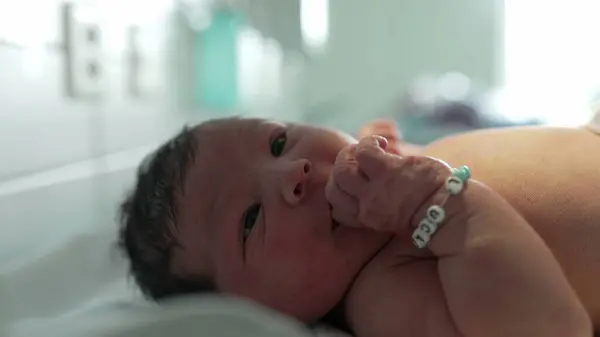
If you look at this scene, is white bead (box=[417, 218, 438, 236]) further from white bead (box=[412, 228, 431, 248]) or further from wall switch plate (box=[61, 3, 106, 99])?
wall switch plate (box=[61, 3, 106, 99])

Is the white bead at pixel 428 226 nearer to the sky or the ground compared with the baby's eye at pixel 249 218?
nearer to the sky

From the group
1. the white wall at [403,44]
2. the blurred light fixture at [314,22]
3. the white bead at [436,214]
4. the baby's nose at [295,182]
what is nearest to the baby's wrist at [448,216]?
the white bead at [436,214]

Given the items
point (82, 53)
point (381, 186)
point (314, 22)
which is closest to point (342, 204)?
point (381, 186)

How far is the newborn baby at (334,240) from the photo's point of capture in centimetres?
61

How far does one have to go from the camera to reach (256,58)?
2271 millimetres

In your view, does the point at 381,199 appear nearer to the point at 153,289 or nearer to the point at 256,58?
the point at 153,289

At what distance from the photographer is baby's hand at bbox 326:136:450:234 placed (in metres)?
0.67

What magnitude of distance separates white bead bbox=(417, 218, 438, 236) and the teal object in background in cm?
119

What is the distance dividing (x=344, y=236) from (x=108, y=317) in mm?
213

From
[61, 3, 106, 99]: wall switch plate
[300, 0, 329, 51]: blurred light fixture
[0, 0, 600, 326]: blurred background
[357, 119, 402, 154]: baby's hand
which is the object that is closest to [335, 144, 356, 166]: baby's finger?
[357, 119, 402, 154]: baby's hand

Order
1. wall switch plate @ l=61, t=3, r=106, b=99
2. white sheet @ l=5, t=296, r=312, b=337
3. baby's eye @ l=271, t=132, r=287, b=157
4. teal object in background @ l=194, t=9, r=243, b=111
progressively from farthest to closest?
teal object in background @ l=194, t=9, r=243, b=111, wall switch plate @ l=61, t=3, r=106, b=99, baby's eye @ l=271, t=132, r=287, b=157, white sheet @ l=5, t=296, r=312, b=337

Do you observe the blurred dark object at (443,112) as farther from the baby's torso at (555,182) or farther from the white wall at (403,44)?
the baby's torso at (555,182)

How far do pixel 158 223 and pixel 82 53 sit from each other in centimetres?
47

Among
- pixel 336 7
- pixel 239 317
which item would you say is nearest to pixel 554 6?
pixel 336 7
